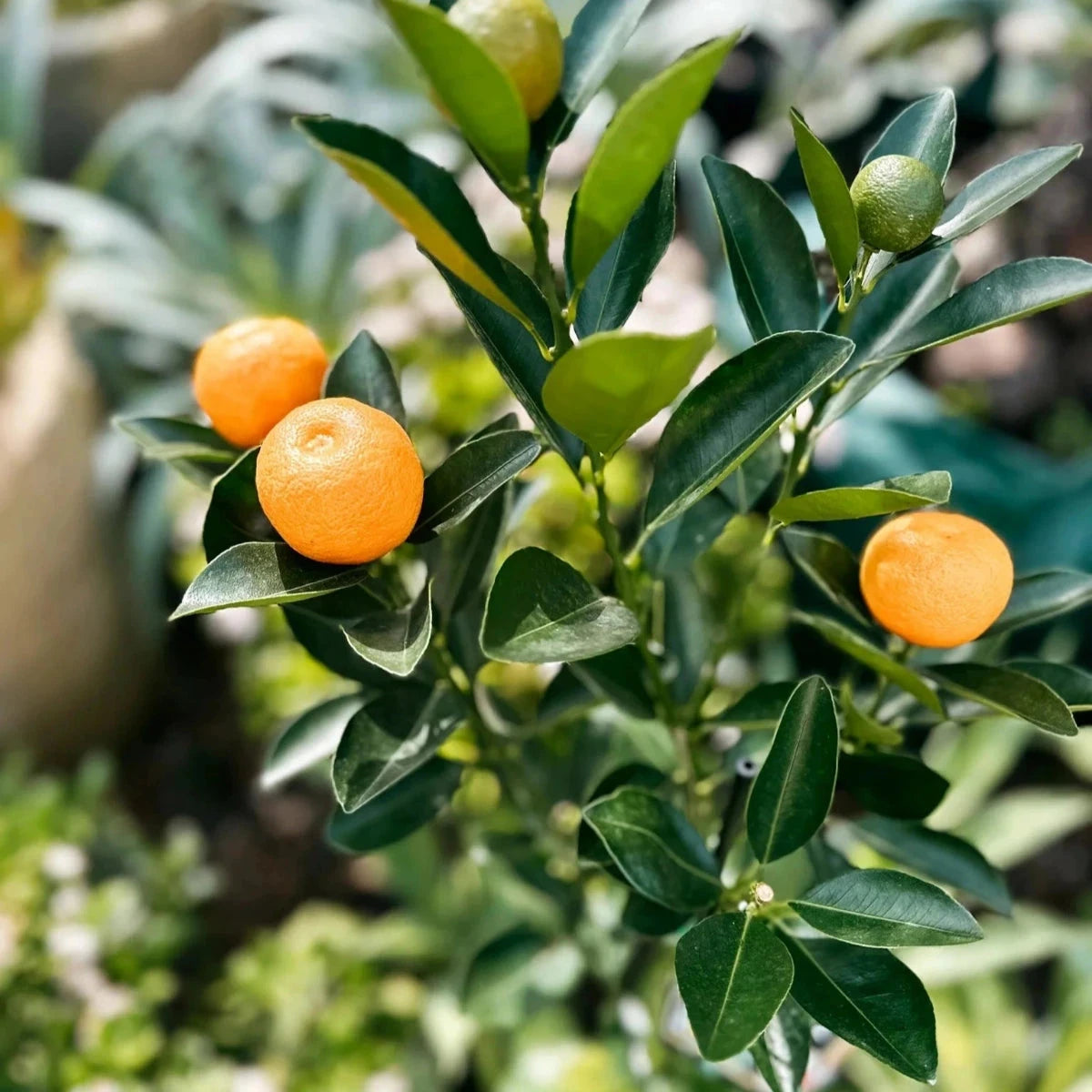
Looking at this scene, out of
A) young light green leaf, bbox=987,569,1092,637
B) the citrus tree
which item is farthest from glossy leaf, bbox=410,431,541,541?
young light green leaf, bbox=987,569,1092,637

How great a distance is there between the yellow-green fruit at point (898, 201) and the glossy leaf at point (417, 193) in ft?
0.37

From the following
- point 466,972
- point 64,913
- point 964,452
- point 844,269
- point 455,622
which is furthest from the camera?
point 964,452

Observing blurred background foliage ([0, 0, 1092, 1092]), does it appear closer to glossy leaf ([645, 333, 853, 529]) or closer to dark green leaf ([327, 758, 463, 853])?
dark green leaf ([327, 758, 463, 853])

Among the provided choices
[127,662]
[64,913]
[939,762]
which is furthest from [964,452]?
[127,662]

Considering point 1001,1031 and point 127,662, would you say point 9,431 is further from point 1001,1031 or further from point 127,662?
point 1001,1031

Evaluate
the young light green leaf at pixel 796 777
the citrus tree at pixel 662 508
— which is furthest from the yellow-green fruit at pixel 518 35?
the young light green leaf at pixel 796 777

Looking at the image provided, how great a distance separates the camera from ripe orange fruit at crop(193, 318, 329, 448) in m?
0.36

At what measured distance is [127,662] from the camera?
4.59 feet

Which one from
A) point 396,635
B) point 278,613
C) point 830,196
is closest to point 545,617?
point 396,635

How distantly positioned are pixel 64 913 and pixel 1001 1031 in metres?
→ 0.85

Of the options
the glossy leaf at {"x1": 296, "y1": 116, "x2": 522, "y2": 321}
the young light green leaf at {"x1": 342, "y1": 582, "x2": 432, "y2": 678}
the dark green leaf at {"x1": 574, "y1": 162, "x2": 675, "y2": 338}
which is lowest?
the young light green leaf at {"x1": 342, "y1": 582, "x2": 432, "y2": 678}

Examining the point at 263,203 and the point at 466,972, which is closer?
the point at 466,972

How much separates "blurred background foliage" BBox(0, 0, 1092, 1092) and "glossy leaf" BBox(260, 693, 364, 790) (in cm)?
10

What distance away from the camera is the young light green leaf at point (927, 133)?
13.3 inches
